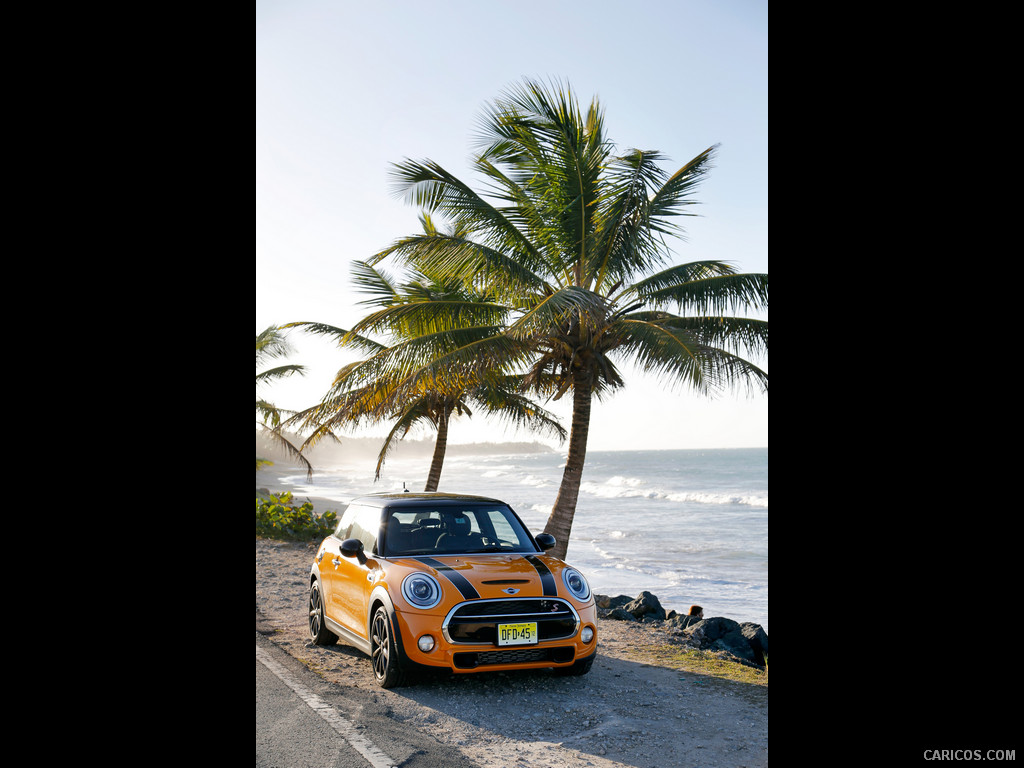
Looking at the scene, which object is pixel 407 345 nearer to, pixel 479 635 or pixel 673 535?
pixel 479 635

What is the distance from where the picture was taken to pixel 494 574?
6410 mm

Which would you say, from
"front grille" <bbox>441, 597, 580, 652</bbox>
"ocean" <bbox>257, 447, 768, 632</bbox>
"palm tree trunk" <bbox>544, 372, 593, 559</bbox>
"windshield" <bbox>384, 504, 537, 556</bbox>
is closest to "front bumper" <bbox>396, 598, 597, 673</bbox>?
"front grille" <bbox>441, 597, 580, 652</bbox>

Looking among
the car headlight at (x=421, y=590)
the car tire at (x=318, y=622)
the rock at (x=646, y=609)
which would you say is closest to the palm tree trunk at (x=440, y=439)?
the rock at (x=646, y=609)

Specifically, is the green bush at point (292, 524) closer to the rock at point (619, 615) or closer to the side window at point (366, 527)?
the rock at point (619, 615)

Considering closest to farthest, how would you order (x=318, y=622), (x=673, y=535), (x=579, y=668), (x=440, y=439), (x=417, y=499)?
(x=579, y=668), (x=417, y=499), (x=318, y=622), (x=440, y=439), (x=673, y=535)

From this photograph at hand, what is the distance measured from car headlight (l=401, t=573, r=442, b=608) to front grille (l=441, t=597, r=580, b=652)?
198 millimetres

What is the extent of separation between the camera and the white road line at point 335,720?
4.70 metres

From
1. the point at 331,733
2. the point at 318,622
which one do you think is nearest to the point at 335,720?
the point at 331,733

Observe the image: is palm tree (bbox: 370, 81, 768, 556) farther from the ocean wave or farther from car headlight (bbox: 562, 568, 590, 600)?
the ocean wave

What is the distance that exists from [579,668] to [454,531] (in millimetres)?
1708
